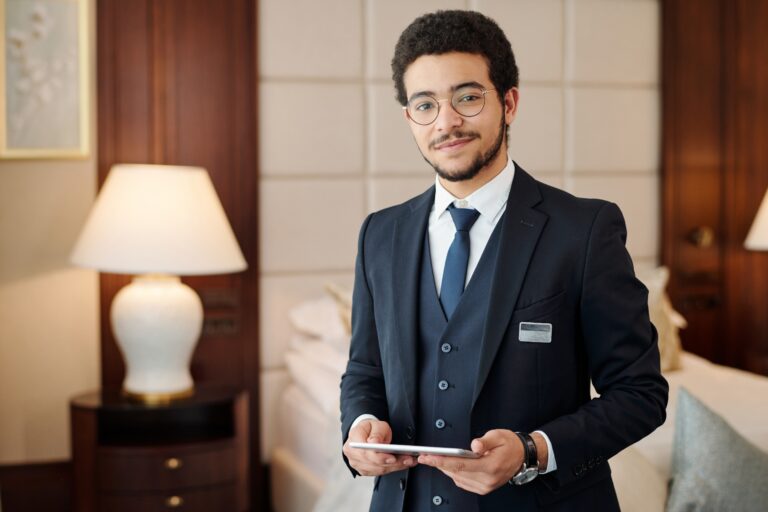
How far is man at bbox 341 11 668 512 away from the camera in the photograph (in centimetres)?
133

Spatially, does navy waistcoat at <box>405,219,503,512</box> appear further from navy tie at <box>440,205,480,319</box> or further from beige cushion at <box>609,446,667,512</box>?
beige cushion at <box>609,446,667,512</box>

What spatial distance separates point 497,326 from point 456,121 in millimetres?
313

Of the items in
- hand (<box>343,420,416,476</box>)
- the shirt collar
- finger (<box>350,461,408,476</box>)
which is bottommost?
finger (<box>350,461,408,476</box>)

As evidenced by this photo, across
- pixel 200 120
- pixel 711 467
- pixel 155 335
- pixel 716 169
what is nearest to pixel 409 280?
pixel 711 467

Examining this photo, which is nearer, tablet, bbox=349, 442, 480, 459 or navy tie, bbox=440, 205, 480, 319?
tablet, bbox=349, 442, 480, 459

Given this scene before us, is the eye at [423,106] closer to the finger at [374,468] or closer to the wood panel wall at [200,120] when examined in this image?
the finger at [374,468]

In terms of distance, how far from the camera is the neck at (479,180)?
1.44 meters

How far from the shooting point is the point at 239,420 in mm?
3230

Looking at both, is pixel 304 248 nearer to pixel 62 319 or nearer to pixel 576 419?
pixel 62 319

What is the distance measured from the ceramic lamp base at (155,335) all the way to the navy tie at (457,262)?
1.90 meters

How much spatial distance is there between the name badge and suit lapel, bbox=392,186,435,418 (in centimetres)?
18

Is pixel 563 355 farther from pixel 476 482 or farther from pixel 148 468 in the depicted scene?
pixel 148 468

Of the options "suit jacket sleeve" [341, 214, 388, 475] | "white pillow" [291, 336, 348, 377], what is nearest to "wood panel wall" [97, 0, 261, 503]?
"white pillow" [291, 336, 348, 377]

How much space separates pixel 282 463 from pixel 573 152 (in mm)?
1791
